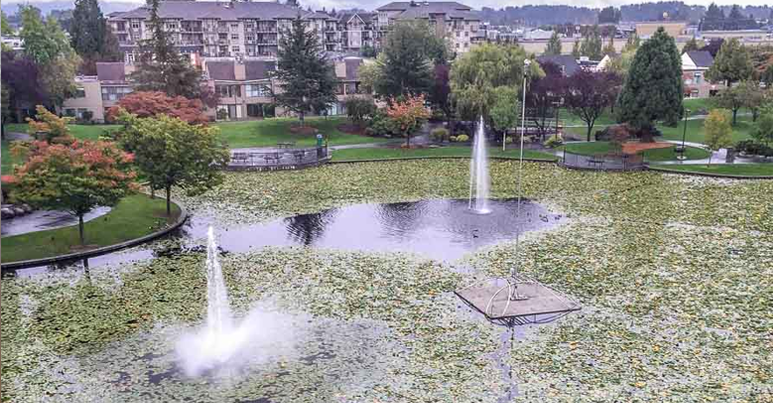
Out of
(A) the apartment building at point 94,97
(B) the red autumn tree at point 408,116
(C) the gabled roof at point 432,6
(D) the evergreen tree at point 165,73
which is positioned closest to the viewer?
(B) the red autumn tree at point 408,116

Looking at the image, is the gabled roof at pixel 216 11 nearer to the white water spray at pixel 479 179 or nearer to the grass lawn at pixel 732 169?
the white water spray at pixel 479 179

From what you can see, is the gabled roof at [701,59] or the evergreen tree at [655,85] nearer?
the evergreen tree at [655,85]

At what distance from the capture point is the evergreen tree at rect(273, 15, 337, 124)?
62.4 meters

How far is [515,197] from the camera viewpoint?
38.8 m

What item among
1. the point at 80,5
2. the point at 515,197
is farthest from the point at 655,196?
the point at 80,5

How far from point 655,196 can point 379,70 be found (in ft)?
109

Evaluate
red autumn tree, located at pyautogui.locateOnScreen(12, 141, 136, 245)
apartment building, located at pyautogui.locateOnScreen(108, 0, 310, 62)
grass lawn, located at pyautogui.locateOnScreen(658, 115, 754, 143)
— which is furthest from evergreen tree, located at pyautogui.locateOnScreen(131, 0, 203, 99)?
apartment building, located at pyautogui.locateOnScreen(108, 0, 310, 62)

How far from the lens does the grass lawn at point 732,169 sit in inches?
1738

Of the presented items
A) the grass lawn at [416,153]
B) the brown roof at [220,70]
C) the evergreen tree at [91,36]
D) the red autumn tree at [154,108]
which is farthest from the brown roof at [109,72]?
the grass lawn at [416,153]

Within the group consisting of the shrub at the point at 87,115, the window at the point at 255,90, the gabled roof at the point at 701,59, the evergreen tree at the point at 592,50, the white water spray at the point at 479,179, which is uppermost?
the evergreen tree at the point at 592,50

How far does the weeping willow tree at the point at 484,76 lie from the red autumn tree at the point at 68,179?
3207cm

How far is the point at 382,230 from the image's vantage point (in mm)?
32406

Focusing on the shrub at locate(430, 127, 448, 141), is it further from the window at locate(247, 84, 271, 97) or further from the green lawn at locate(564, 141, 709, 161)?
the window at locate(247, 84, 271, 97)

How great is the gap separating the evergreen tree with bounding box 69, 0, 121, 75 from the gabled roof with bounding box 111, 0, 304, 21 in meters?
16.9
